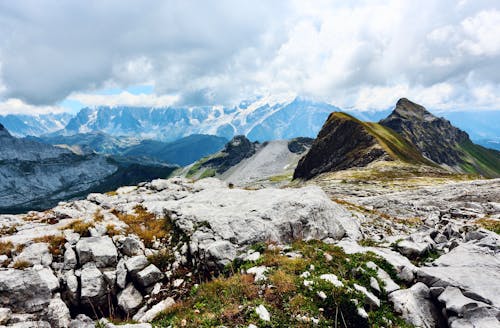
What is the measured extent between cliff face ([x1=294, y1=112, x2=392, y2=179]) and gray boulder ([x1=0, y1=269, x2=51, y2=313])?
489 ft

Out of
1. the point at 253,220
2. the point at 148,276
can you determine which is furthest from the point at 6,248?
the point at 253,220

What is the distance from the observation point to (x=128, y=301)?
46.5ft

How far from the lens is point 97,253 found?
16.0 meters

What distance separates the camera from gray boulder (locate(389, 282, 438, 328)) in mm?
10609

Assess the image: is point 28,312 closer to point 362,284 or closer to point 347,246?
point 362,284

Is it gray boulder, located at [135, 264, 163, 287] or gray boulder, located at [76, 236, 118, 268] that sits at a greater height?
gray boulder, located at [76, 236, 118, 268]

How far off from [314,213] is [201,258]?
10162 millimetres

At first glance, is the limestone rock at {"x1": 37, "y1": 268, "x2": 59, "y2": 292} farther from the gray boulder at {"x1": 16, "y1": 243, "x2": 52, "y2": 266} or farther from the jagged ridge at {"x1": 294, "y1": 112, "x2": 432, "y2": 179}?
the jagged ridge at {"x1": 294, "y1": 112, "x2": 432, "y2": 179}

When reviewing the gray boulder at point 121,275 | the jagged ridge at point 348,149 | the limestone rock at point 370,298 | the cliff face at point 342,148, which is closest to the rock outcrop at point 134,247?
the gray boulder at point 121,275

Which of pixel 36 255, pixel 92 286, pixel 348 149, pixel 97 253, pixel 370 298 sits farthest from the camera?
pixel 348 149

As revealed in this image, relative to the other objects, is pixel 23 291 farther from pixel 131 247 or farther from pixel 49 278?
pixel 131 247

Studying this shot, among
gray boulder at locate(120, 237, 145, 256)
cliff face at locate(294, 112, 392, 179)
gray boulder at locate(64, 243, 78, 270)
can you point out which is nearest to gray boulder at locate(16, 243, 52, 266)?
gray boulder at locate(64, 243, 78, 270)

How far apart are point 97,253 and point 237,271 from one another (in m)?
8.66

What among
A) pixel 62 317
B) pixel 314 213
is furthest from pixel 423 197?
pixel 62 317
